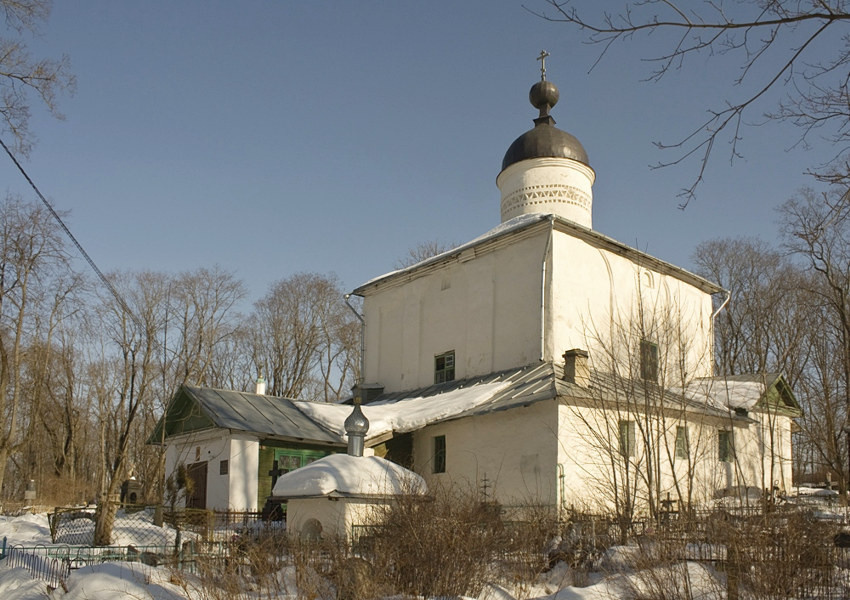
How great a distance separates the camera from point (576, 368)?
17.4 metres

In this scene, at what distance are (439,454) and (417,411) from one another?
1186mm

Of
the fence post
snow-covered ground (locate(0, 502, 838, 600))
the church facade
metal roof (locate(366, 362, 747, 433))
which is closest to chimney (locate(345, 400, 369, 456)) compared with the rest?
the church facade

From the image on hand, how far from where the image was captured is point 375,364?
25.2m

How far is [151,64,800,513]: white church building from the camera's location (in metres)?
16.4

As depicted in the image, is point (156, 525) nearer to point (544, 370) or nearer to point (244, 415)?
point (244, 415)

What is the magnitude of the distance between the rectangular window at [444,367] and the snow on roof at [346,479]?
9.78 meters

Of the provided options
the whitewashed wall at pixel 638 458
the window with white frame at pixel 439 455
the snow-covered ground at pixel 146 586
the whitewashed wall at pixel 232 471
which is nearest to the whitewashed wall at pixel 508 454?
the window with white frame at pixel 439 455

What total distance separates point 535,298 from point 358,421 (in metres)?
7.38

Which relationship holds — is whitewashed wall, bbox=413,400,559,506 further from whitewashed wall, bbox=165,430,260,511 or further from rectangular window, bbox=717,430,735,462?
rectangular window, bbox=717,430,735,462

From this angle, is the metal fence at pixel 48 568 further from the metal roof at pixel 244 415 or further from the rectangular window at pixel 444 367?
the rectangular window at pixel 444 367

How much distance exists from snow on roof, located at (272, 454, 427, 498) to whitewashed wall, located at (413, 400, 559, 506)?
12.9 feet

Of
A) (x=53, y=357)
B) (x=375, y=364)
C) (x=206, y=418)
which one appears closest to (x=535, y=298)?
(x=375, y=364)

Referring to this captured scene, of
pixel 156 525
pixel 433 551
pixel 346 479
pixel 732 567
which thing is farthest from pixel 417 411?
pixel 732 567

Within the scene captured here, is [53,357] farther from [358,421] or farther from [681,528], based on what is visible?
[681,528]
